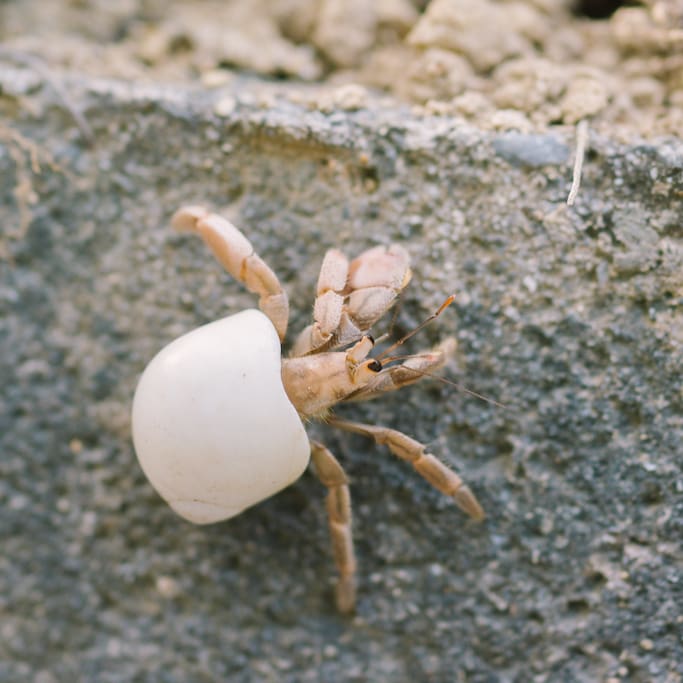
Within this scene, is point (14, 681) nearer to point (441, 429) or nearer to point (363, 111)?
point (441, 429)

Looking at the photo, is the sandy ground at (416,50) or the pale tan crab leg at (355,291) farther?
the sandy ground at (416,50)

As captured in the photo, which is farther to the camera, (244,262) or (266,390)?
(244,262)

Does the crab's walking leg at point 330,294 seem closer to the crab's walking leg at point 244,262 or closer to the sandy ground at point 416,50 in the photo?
the crab's walking leg at point 244,262

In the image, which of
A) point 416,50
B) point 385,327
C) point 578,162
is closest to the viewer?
point 578,162

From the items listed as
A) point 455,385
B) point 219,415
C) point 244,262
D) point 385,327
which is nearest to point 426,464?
point 455,385

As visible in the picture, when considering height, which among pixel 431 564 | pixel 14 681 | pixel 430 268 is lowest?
pixel 14 681

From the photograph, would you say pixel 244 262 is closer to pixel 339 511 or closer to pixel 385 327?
pixel 385 327

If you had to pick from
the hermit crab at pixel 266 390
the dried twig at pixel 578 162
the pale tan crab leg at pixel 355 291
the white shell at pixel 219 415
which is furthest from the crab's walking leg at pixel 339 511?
the dried twig at pixel 578 162

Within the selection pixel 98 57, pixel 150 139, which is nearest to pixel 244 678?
pixel 150 139
